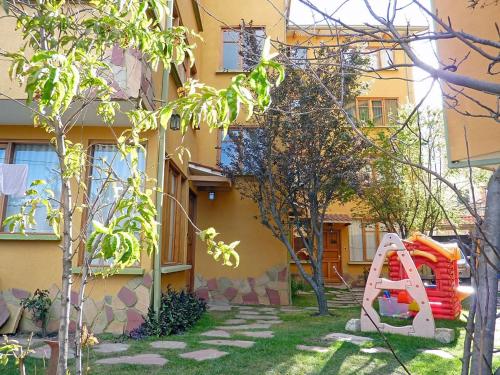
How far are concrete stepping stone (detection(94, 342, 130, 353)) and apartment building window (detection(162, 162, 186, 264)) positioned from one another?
198 centimetres

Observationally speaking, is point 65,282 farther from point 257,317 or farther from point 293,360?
point 257,317

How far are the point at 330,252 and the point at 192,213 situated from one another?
8.73 metres

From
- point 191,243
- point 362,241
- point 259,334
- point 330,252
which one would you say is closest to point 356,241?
point 362,241

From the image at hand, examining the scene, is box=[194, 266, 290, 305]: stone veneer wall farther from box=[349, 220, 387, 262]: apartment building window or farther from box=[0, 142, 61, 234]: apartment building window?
box=[349, 220, 387, 262]: apartment building window

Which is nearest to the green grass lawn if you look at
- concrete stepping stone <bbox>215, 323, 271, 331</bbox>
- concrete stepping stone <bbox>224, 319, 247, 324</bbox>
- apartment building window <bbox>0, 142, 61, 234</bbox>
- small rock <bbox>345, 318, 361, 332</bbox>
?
small rock <bbox>345, 318, 361, 332</bbox>

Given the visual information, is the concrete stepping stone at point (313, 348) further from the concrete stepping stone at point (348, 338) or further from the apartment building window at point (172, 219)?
the apartment building window at point (172, 219)

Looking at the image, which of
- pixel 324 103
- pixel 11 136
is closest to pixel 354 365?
pixel 324 103

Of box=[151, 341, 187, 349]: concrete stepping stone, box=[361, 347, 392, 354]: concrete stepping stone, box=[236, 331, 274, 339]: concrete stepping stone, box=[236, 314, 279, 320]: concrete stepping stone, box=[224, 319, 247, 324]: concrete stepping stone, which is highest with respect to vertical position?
box=[151, 341, 187, 349]: concrete stepping stone

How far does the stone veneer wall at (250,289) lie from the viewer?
1087 centimetres

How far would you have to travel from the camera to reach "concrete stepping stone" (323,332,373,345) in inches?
234

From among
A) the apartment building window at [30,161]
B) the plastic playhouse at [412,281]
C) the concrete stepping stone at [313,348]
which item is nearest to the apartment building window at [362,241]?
the plastic playhouse at [412,281]

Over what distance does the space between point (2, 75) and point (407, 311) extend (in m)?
8.67

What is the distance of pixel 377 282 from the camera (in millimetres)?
6969

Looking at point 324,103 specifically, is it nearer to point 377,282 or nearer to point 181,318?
point 377,282
